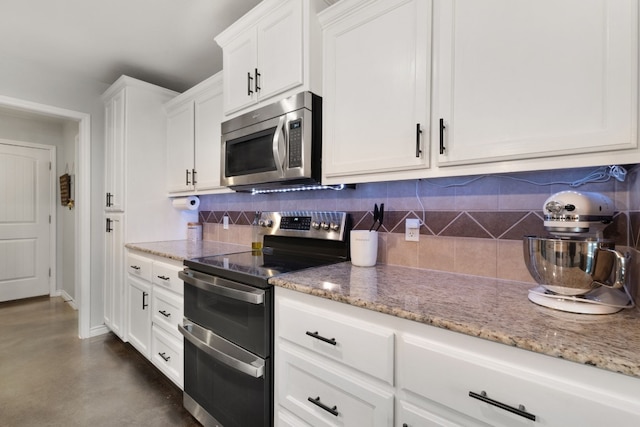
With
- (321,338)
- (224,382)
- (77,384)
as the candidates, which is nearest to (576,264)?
(321,338)

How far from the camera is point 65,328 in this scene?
3.06 m

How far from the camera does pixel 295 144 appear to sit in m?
1.56

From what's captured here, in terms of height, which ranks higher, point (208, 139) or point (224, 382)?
point (208, 139)

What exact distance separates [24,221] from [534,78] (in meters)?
5.51

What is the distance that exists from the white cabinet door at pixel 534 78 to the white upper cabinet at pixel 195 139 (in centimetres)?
164

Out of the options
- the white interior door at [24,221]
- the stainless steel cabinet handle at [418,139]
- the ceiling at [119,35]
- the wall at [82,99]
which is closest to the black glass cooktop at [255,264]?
the stainless steel cabinet handle at [418,139]

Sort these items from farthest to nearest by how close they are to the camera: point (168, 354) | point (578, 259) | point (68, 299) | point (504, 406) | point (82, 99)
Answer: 1. point (68, 299)
2. point (82, 99)
3. point (168, 354)
4. point (578, 259)
5. point (504, 406)

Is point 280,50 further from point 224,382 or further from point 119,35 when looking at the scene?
point 224,382

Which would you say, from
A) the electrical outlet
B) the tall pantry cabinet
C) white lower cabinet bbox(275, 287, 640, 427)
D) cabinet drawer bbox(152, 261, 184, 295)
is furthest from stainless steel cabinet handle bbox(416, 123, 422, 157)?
the tall pantry cabinet

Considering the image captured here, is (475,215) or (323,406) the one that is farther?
(475,215)

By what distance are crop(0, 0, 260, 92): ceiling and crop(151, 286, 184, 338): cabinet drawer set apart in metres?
1.78

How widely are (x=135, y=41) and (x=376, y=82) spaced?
1.98 metres

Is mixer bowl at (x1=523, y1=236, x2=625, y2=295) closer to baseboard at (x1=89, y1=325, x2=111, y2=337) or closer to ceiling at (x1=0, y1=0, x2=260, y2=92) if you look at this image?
ceiling at (x1=0, y1=0, x2=260, y2=92)

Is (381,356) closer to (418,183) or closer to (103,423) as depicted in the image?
(418,183)
